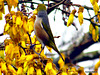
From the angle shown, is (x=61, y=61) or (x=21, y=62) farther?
(x=61, y=61)

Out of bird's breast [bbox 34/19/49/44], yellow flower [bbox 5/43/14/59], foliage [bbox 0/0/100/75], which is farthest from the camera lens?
bird's breast [bbox 34/19/49/44]

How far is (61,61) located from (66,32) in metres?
4.92

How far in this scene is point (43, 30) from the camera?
308 centimetres

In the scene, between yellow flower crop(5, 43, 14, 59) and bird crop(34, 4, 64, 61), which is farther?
bird crop(34, 4, 64, 61)

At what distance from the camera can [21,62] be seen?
89.8 inches

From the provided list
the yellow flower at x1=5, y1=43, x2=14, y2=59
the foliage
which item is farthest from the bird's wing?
the yellow flower at x1=5, y1=43, x2=14, y2=59

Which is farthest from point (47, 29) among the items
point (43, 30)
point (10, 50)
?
point (10, 50)

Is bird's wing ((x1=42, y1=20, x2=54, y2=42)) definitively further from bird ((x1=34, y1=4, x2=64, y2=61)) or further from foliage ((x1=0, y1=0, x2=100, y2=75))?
foliage ((x1=0, y1=0, x2=100, y2=75))

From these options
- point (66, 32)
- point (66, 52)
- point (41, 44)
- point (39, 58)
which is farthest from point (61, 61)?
point (66, 32)

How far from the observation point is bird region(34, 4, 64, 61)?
301 centimetres

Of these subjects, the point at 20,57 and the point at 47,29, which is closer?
the point at 20,57

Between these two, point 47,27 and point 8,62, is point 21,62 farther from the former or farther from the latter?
point 47,27

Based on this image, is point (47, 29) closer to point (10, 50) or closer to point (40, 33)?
point (40, 33)

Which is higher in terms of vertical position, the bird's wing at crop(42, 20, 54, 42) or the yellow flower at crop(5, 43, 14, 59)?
the bird's wing at crop(42, 20, 54, 42)
